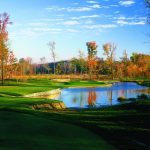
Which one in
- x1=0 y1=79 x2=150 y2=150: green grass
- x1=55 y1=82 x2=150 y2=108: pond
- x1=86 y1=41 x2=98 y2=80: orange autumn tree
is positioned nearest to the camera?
x1=0 y1=79 x2=150 y2=150: green grass

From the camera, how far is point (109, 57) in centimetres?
13750

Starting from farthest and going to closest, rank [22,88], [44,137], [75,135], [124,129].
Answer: [22,88], [124,129], [75,135], [44,137]

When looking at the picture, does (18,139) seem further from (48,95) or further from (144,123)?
(48,95)

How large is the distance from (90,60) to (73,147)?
13069 cm

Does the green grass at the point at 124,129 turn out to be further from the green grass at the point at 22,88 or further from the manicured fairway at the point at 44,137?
the green grass at the point at 22,88

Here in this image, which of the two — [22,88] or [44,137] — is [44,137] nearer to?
[44,137]


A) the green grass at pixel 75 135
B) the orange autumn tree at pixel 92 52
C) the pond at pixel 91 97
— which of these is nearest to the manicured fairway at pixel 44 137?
the green grass at pixel 75 135

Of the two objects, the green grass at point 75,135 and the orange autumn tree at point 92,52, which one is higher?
the orange autumn tree at point 92,52

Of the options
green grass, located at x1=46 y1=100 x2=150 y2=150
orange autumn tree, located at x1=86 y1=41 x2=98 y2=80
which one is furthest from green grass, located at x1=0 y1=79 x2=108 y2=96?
orange autumn tree, located at x1=86 y1=41 x2=98 y2=80

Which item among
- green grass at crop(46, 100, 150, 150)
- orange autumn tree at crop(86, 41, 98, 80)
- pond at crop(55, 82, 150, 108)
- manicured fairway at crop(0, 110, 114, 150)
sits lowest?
pond at crop(55, 82, 150, 108)

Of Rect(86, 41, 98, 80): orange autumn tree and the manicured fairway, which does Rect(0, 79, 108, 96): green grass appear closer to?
the manicured fairway

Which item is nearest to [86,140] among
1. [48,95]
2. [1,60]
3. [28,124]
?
[28,124]

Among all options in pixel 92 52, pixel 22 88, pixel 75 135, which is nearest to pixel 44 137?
pixel 75 135

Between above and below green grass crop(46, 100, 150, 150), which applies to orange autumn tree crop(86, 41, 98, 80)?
above
